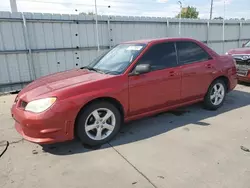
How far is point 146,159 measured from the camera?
2.99m

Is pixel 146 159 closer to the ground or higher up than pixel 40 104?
closer to the ground

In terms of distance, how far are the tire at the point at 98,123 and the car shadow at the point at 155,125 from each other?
0.13m

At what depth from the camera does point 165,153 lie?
312 centimetres

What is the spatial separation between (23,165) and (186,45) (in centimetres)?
356

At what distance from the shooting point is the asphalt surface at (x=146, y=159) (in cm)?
255

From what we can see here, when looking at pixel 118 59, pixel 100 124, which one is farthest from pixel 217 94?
pixel 100 124

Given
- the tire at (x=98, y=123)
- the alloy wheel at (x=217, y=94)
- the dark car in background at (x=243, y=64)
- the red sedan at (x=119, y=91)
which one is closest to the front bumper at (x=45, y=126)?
the red sedan at (x=119, y=91)

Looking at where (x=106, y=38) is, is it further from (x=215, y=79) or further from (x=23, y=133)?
(x=23, y=133)

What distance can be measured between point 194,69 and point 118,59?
5.01ft

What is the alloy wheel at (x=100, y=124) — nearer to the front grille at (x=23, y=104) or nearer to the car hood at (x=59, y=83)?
the car hood at (x=59, y=83)

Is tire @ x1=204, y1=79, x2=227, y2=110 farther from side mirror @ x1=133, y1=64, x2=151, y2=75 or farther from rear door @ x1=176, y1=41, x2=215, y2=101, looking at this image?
side mirror @ x1=133, y1=64, x2=151, y2=75

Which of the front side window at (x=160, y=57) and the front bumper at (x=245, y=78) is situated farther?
the front bumper at (x=245, y=78)

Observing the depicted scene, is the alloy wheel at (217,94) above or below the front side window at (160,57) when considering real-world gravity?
below

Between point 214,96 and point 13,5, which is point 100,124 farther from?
point 13,5
